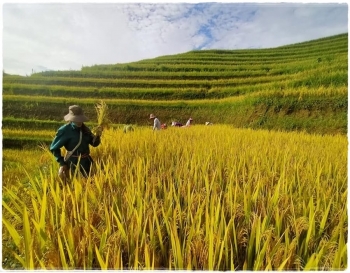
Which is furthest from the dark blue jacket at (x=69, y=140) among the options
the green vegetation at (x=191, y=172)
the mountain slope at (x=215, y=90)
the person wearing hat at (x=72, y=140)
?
the mountain slope at (x=215, y=90)

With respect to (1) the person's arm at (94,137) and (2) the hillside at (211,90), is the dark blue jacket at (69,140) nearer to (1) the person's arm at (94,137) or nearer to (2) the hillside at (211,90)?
(1) the person's arm at (94,137)

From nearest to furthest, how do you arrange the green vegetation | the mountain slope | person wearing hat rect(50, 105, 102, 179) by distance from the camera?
the green vegetation, person wearing hat rect(50, 105, 102, 179), the mountain slope

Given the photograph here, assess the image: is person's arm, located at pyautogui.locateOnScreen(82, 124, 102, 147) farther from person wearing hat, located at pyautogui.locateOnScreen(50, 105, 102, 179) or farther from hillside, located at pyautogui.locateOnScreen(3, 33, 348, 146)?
hillside, located at pyautogui.locateOnScreen(3, 33, 348, 146)

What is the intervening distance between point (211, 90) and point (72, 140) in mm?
11921

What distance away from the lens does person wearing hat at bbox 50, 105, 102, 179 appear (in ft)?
5.37

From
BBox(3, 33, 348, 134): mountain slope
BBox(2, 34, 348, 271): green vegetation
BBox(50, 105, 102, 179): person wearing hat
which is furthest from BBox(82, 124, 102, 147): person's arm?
BBox(3, 33, 348, 134): mountain slope

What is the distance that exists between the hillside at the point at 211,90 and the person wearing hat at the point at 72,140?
3905 mm

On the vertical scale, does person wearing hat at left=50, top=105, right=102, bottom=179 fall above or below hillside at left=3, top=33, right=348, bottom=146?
below

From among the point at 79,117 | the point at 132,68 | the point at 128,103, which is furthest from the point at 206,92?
the point at 79,117

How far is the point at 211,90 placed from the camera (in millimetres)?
13109

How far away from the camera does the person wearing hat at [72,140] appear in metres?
1.64

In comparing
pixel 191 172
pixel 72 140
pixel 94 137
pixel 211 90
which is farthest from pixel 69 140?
pixel 211 90

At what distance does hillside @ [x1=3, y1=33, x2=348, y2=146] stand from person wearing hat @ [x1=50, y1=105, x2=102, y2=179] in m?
3.90

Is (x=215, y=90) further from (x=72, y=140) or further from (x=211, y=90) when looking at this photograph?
(x=72, y=140)
